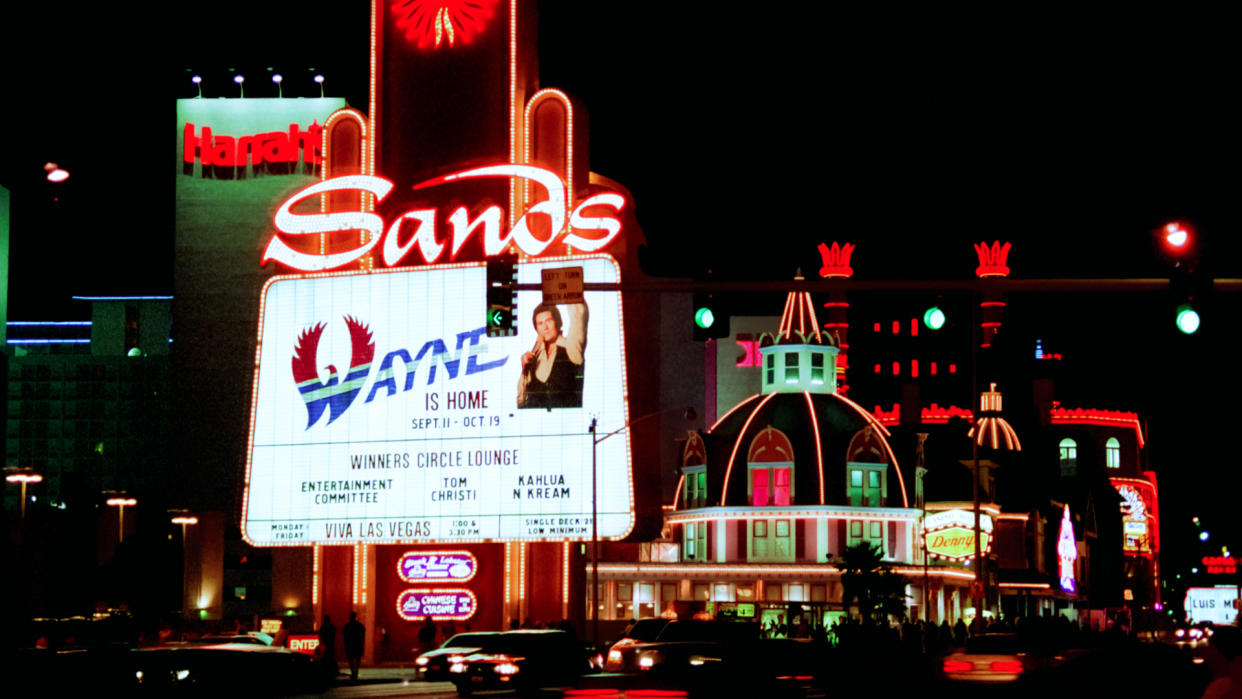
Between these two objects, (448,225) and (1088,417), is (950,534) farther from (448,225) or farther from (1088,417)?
(1088,417)

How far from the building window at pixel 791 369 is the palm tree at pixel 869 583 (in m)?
14.0

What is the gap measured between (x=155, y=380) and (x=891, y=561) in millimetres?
90815

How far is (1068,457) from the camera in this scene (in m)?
158

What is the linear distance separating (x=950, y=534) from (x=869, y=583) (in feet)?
18.2

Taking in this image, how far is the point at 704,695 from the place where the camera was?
13188 mm

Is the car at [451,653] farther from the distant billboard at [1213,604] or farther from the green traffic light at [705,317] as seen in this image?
the distant billboard at [1213,604]

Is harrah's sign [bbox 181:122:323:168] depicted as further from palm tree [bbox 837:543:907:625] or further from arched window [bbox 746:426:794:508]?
palm tree [bbox 837:543:907:625]

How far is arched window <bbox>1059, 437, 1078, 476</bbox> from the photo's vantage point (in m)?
157

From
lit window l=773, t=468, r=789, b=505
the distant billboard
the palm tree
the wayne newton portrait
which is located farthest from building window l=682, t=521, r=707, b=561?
the distant billboard

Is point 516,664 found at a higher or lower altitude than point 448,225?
lower

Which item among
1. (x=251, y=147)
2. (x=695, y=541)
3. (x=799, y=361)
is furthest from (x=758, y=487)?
(x=251, y=147)

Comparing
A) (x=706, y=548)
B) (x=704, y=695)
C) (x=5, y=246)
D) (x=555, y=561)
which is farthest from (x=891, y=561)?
(x=704, y=695)

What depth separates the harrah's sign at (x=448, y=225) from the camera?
5206cm

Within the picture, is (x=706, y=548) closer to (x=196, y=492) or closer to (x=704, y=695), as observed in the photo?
(x=196, y=492)
